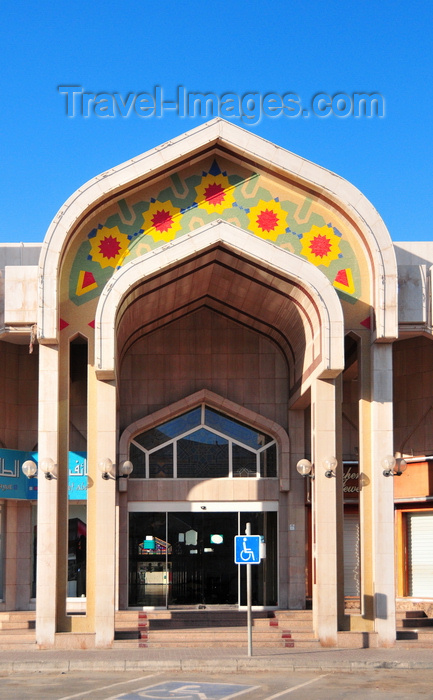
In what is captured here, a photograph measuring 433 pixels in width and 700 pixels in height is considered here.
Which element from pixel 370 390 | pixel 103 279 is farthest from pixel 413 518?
pixel 103 279

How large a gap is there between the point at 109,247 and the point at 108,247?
0.9 inches

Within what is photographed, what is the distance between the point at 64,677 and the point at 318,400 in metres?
7.76

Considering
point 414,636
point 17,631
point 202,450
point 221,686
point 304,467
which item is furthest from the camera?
point 202,450

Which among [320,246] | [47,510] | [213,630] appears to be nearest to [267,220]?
[320,246]

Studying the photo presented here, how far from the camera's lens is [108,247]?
70.0 ft

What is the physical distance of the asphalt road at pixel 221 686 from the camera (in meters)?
14.2

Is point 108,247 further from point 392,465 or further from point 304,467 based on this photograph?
point 392,465

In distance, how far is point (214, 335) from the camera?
26.1 metres

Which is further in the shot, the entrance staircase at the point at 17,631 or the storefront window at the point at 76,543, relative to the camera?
the storefront window at the point at 76,543

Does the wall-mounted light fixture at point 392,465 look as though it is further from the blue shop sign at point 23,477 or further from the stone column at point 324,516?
the blue shop sign at point 23,477

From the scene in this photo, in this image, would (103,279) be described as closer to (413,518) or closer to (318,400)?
(318,400)

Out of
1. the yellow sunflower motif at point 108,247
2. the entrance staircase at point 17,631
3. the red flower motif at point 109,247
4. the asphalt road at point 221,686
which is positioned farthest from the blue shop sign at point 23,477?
the asphalt road at point 221,686

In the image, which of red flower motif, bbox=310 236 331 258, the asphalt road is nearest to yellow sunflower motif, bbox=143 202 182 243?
red flower motif, bbox=310 236 331 258

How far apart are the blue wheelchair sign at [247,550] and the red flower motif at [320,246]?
6.62 meters
